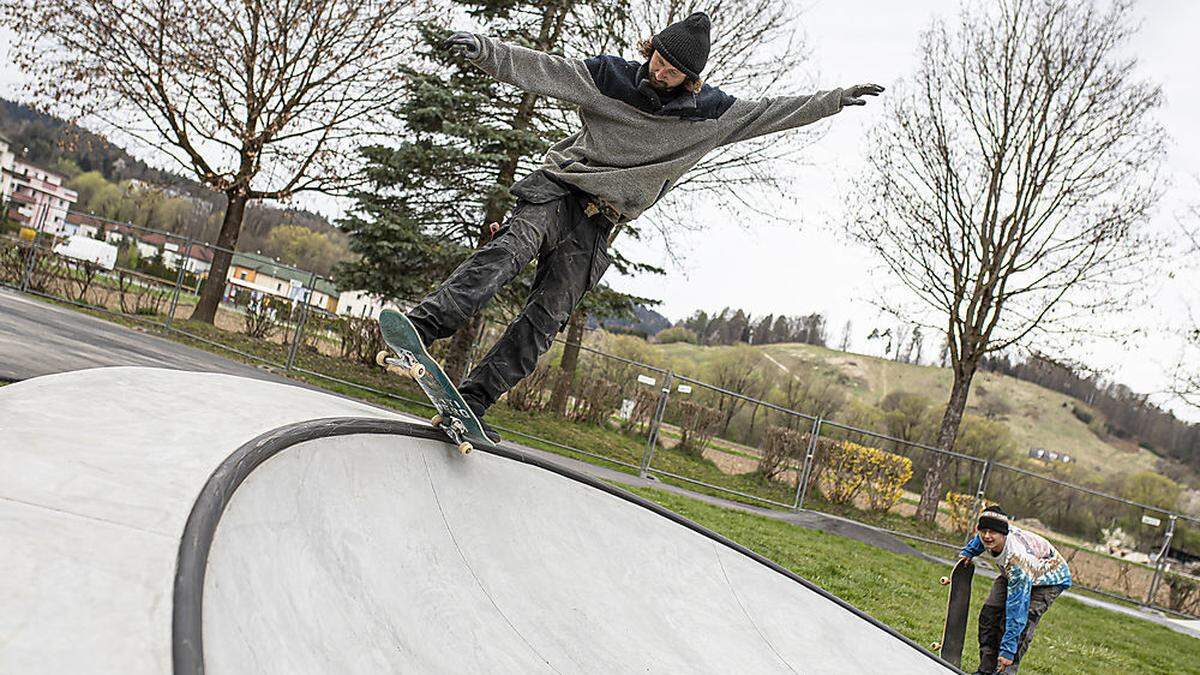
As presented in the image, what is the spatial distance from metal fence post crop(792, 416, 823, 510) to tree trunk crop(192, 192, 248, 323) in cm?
1088

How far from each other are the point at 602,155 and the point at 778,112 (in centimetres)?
88

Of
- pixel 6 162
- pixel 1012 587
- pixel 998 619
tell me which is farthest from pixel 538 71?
pixel 6 162

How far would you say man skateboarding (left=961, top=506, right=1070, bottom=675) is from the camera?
606cm

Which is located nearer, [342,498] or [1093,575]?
[342,498]

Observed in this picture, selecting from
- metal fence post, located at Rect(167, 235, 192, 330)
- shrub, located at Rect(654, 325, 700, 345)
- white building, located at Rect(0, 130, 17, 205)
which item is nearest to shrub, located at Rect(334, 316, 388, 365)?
metal fence post, located at Rect(167, 235, 192, 330)

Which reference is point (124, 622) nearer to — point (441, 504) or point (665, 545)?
point (441, 504)

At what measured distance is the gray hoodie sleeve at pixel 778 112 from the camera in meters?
3.84

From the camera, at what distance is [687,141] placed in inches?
152

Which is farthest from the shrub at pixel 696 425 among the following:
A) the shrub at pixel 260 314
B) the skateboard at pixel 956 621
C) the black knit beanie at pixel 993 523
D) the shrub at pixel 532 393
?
the skateboard at pixel 956 621

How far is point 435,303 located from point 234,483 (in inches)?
51.9

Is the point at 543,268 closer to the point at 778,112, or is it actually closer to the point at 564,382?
the point at 778,112

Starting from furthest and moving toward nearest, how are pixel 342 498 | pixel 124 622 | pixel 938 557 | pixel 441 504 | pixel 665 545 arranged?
1. pixel 938 557
2. pixel 665 545
3. pixel 441 504
4. pixel 342 498
5. pixel 124 622

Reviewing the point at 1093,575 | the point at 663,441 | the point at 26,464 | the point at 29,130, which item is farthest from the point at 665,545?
the point at 29,130

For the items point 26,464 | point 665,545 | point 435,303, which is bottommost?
point 665,545
